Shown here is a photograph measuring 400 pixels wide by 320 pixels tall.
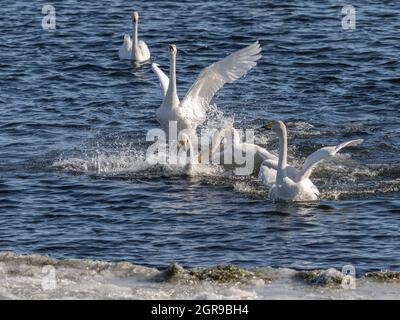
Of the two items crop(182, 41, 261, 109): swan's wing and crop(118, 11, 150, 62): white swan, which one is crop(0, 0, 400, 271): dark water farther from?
crop(182, 41, 261, 109): swan's wing

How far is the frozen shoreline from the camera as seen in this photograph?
38.7 ft

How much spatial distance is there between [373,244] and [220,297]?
286cm

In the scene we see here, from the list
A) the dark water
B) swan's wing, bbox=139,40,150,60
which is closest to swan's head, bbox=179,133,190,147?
the dark water

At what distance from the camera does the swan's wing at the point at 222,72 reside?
17.8m

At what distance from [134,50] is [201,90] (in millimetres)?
6554

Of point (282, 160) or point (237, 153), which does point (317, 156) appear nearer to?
point (282, 160)

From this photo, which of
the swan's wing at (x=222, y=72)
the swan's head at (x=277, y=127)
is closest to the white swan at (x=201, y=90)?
the swan's wing at (x=222, y=72)

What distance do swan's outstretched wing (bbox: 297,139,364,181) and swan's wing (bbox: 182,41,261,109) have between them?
9.06 feet

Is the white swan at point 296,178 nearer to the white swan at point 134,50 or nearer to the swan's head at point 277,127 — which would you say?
the swan's head at point 277,127

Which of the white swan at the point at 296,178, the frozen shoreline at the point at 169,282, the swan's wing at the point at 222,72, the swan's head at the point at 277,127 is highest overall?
the swan's wing at the point at 222,72

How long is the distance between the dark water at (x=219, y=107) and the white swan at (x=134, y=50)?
0.29 meters

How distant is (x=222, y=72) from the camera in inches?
709

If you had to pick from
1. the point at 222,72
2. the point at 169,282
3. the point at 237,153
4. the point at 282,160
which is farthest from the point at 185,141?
the point at 169,282

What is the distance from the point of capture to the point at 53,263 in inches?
510
